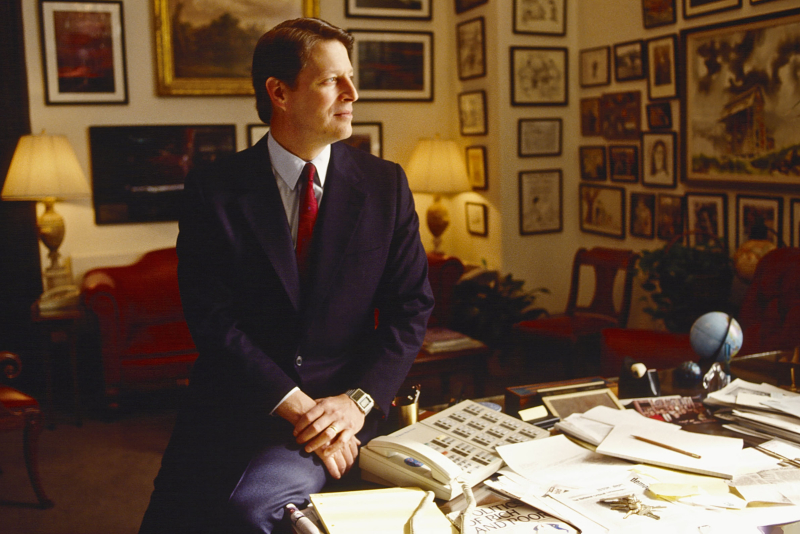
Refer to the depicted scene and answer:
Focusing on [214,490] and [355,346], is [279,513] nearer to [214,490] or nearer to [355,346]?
[214,490]

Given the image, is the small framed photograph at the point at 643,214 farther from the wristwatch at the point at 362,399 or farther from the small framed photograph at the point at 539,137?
the wristwatch at the point at 362,399

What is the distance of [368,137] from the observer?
5703 millimetres

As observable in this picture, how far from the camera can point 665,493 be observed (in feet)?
4.73

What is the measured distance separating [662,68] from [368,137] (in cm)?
227

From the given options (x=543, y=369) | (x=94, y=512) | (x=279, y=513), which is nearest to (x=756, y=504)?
(x=279, y=513)

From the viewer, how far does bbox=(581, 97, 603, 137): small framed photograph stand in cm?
521

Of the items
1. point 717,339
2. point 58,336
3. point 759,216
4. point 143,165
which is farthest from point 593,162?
point 58,336

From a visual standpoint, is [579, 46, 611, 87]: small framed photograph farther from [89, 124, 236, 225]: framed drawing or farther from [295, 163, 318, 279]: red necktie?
[295, 163, 318, 279]: red necktie

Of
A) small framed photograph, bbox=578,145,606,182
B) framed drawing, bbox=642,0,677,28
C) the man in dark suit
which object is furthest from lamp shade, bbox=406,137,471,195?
the man in dark suit

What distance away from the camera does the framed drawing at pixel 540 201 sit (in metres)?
5.43

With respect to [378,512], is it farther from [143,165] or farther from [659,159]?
[143,165]

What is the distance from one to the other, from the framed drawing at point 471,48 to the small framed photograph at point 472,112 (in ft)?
0.50

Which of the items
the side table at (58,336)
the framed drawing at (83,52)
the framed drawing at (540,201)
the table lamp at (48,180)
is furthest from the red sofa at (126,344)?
the framed drawing at (540,201)

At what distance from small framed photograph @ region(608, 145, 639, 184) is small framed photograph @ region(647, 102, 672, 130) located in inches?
9.0
